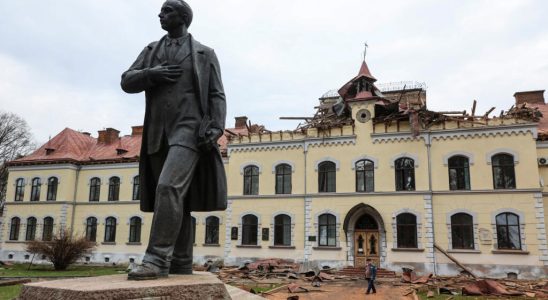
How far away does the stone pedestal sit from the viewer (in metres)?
3.45

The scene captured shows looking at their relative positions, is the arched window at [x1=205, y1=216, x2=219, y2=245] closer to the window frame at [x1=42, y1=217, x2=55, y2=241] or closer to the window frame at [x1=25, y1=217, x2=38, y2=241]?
the window frame at [x1=42, y1=217, x2=55, y2=241]

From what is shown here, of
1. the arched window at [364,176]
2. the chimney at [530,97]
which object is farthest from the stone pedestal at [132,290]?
the chimney at [530,97]

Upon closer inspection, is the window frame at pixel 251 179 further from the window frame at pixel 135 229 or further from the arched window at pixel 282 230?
the window frame at pixel 135 229

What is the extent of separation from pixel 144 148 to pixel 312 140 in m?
21.5

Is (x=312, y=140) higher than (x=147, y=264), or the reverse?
(x=312, y=140)

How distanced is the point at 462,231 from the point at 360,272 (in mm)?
5510

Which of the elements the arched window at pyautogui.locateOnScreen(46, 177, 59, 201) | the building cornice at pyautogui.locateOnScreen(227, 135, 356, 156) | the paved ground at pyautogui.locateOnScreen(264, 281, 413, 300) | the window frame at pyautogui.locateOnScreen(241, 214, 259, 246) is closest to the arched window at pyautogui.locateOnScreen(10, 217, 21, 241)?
the arched window at pyautogui.locateOnScreen(46, 177, 59, 201)

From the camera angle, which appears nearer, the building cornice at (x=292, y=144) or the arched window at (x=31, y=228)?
the building cornice at (x=292, y=144)

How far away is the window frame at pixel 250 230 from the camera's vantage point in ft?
87.9

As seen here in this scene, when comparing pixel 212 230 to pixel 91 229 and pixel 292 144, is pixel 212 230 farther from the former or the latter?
pixel 91 229

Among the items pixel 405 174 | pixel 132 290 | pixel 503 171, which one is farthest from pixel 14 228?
pixel 132 290

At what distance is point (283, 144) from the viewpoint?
2711 cm

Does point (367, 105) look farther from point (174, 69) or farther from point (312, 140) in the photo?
point (174, 69)

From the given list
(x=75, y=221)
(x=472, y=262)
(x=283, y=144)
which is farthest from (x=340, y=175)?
(x=75, y=221)
